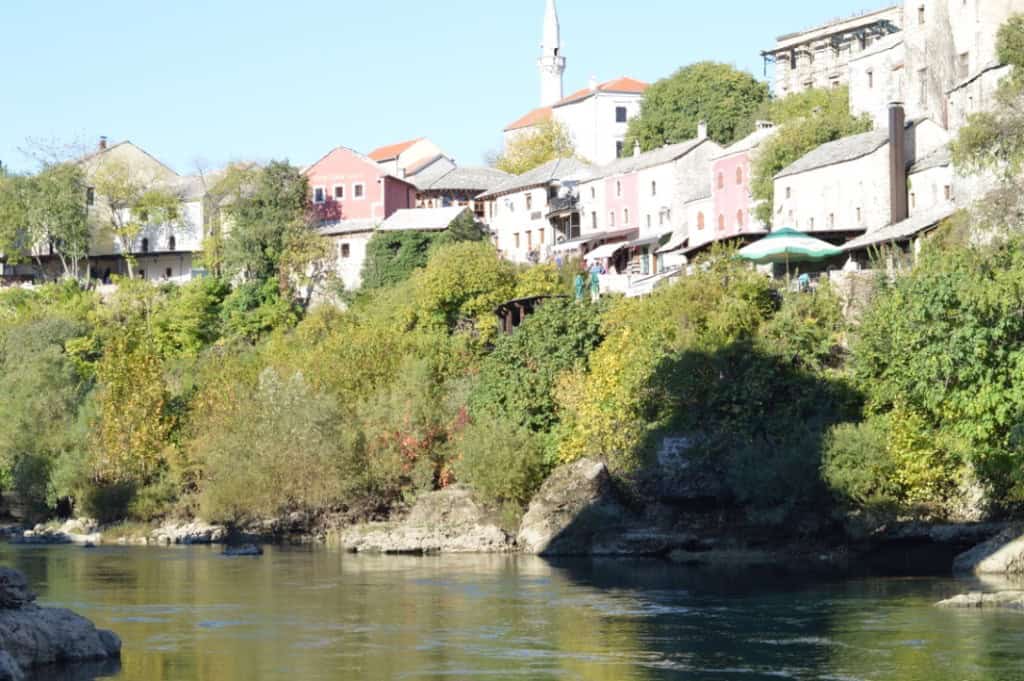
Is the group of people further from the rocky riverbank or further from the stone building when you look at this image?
the rocky riverbank

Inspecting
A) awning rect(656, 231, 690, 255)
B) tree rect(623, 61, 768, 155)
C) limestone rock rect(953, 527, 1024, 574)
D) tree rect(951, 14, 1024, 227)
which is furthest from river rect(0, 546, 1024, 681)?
tree rect(623, 61, 768, 155)

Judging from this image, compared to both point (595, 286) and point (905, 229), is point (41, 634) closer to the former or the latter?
point (905, 229)

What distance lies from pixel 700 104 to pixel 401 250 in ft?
74.6

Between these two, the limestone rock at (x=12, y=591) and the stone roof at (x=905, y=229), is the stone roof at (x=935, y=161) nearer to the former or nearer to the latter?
the stone roof at (x=905, y=229)

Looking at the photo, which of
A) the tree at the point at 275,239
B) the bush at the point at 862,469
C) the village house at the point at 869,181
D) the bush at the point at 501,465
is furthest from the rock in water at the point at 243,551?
the tree at the point at 275,239

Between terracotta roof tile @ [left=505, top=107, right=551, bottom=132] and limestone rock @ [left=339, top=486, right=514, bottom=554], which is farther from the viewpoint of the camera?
terracotta roof tile @ [left=505, top=107, right=551, bottom=132]

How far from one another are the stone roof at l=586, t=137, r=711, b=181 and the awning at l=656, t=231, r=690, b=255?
5315mm

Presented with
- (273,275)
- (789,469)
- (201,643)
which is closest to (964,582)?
(789,469)

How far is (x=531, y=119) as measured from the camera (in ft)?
447

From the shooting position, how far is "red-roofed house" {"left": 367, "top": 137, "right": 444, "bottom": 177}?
130 meters

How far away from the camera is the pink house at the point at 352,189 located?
366 feet

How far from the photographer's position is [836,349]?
211 ft

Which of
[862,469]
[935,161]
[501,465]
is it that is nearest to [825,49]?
[935,161]

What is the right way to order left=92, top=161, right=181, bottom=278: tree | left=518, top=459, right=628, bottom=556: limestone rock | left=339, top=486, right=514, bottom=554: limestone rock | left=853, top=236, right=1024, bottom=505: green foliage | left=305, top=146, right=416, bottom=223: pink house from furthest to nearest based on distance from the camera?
left=92, top=161, right=181, bottom=278: tree < left=305, top=146, right=416, bottom=223: pink house < left=339, top=486, right=514, bottom=554: limestone rock < left=518, top=459, right=628, bottom=556: limestone rock < left=853, top=236, right=1024, bottom=505: green foliage
